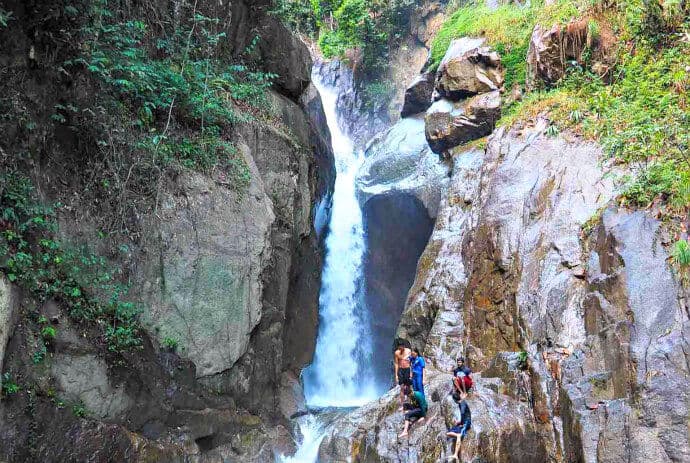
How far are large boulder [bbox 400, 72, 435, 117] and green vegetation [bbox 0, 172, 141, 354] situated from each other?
15.9m

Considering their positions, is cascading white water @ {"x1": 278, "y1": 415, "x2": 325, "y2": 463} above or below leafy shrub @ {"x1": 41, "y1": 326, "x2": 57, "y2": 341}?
below

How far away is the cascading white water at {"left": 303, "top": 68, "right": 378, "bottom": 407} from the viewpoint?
668 inches

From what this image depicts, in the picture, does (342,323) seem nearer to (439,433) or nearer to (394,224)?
(394,224)

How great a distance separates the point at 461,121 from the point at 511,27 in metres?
4.03

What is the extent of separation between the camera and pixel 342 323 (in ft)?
59.9

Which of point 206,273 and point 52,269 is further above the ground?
point 206,273

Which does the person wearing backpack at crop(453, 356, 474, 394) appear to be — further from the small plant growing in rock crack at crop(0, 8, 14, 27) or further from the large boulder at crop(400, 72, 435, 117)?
the large boulder at crop(400, 72, 435, 117)

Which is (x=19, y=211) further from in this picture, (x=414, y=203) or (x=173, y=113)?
(x=414, y=203)

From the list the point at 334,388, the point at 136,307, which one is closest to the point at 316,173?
the point at 334,388

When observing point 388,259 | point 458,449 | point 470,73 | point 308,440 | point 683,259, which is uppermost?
point 470,73

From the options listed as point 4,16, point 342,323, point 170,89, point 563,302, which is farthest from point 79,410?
point 342,323

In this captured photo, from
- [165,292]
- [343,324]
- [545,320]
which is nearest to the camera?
[545,320]

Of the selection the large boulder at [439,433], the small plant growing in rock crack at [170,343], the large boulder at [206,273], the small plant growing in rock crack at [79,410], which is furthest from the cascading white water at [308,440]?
the small plant growing in rock crack at [79,410]

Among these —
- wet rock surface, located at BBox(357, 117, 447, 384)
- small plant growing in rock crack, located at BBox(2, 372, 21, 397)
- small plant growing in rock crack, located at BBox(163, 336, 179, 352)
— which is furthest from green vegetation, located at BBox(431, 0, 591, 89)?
small plant growing in rock crack, located at BBox(2, 372, 21, 397)
